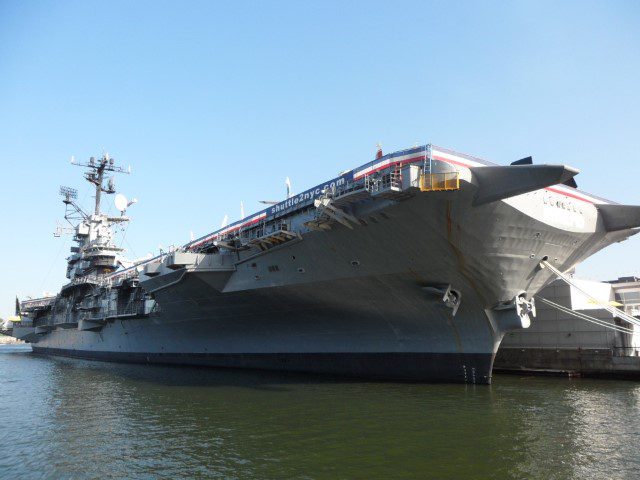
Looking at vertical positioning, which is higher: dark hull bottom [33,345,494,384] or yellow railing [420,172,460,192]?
yellow railing [420,172,460,192]

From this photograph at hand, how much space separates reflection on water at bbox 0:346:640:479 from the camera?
24.9 ft

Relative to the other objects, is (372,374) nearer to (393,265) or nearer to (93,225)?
(393,265)

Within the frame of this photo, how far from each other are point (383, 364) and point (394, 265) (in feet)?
14.9

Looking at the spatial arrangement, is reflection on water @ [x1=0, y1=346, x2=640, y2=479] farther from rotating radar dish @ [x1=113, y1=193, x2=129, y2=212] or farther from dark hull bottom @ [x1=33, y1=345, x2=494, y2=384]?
rotating radar dish @ [x1=113, y1=193, x2=129, y2=212]

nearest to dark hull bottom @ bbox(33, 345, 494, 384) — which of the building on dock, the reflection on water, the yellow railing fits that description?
the reflection on water

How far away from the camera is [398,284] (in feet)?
50.3

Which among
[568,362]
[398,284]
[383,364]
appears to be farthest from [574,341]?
[398,284]

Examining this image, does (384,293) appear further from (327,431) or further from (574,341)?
(574,341)

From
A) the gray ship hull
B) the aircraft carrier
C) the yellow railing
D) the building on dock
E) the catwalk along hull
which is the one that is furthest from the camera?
the building on dock

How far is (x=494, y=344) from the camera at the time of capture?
15.5m

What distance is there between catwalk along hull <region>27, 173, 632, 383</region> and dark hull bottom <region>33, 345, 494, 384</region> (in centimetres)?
4

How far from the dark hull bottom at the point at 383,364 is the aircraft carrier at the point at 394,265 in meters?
0.04

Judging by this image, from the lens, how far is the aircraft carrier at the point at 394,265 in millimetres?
12781

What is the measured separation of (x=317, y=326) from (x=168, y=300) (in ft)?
27.3
